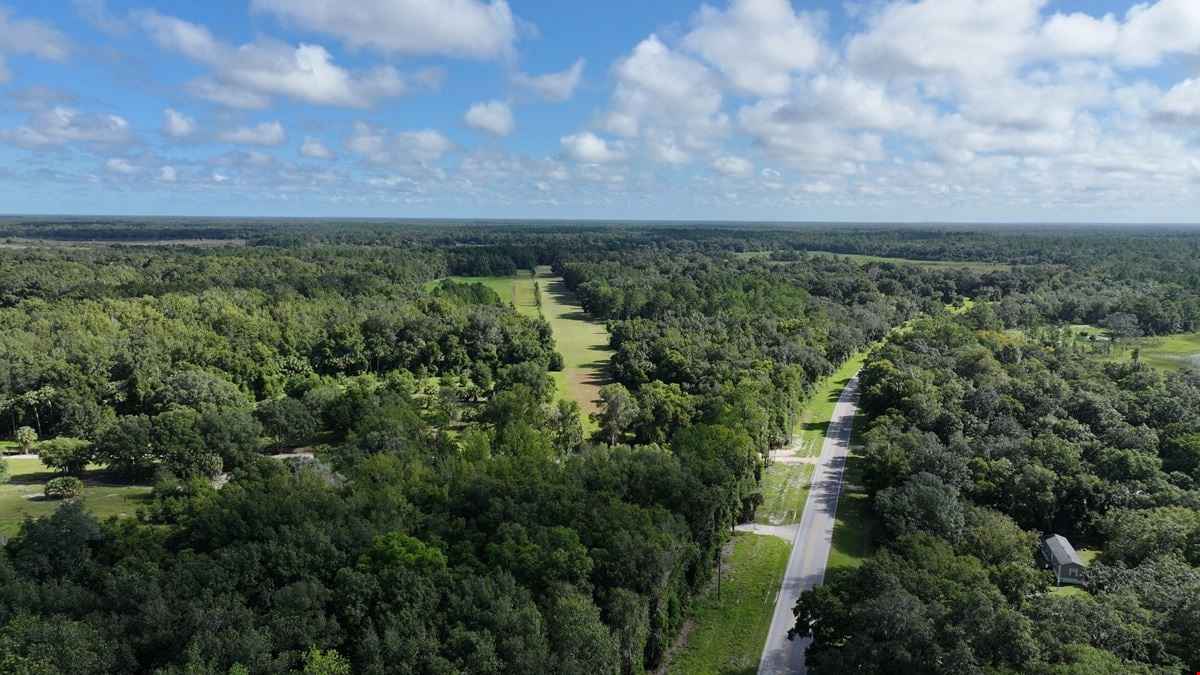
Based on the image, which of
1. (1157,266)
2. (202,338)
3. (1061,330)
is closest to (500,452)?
(202,338)

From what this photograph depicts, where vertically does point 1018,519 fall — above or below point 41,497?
above

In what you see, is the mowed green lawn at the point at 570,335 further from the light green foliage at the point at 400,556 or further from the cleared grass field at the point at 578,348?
the light green foliage at the point at 400,556

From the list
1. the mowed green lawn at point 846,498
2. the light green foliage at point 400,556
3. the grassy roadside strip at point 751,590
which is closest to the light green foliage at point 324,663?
the light green foliage at point 400,556

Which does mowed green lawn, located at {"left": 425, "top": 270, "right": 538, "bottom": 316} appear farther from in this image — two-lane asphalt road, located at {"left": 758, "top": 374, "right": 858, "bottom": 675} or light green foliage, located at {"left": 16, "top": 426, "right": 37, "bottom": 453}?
two-lane asphalt road, located at {"left": 758, "top": 374, "right": 858, "bottom": 675}

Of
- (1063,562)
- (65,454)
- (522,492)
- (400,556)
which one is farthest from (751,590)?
(65,454)

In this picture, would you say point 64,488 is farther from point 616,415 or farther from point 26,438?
point 616,415

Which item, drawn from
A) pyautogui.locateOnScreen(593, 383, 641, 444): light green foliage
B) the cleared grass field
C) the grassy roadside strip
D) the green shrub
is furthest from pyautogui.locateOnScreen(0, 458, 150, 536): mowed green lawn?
the cleared grass field
